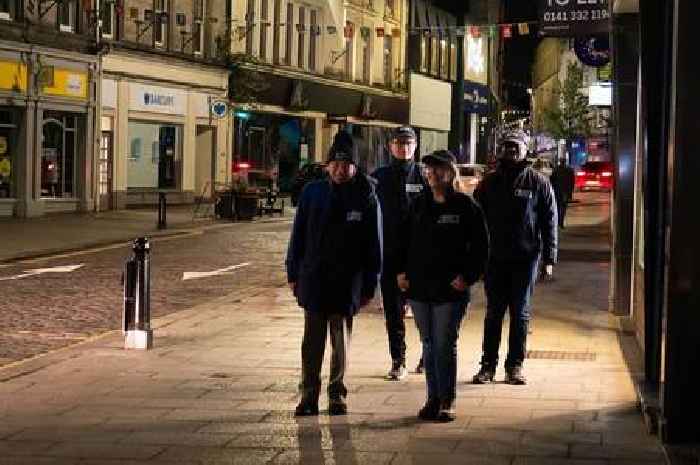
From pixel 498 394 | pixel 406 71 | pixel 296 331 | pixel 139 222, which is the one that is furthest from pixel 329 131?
pixel 498 394

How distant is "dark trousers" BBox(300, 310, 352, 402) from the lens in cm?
877

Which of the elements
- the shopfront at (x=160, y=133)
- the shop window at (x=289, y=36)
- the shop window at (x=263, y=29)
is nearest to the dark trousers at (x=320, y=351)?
the shopfront at (x=160, y=133)

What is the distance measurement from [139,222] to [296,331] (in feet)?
66.2

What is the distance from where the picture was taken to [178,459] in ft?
24.3

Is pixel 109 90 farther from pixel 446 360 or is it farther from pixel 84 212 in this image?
pixel 446 360

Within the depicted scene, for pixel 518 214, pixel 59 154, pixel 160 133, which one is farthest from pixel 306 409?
pixel 160 133

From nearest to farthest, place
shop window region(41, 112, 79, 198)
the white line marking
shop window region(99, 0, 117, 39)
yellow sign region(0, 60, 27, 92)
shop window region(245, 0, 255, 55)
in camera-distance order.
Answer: the white line marking, yellow sign region(0, 60, 27, 92), shop window region(41, 112, 79, 198), shop window region(99, 0, 117, 39), shop window region(245, 0, 255, 55)

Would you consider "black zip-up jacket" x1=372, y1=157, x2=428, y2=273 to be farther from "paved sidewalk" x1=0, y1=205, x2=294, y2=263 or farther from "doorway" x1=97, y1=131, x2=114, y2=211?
"doorway" x1=97, y1=131, x2=114, y2=211

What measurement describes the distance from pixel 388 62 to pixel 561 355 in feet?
172

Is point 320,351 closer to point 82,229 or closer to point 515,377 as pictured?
point 515,377

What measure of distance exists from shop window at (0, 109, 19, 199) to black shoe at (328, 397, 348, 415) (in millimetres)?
25612

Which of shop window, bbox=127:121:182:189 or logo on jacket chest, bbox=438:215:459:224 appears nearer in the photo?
logo on jacket chest, bbox=438:215:459:224

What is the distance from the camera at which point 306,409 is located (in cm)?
873

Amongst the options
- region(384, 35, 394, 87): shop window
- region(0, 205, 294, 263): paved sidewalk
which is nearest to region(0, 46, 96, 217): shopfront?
region(0, 205, 294, 263): paved sidewalk
